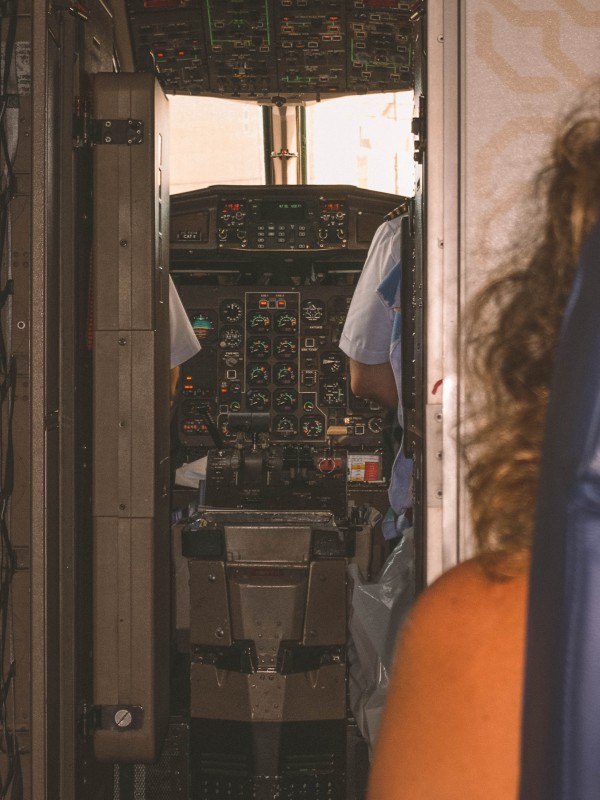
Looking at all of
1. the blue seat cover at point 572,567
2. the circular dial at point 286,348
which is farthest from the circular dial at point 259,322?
the blue seat cover at point 572,567

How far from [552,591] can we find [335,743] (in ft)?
8.95

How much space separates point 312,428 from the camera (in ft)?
15.5

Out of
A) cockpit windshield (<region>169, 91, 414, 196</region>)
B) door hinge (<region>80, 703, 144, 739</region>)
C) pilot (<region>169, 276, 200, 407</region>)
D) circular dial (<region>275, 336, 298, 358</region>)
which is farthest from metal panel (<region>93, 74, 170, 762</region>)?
cockpit windshield (<region>169, 91, 414, 196</region>)

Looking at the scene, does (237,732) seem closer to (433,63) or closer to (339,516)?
(339,516)

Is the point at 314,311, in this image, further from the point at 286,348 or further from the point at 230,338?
the point at 230,338

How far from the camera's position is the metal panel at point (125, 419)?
257 cm

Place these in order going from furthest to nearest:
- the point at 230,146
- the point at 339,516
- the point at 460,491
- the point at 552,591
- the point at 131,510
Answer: the point at 230,146
the point at 339,516
the point at 131,510
the point at 460,491
the point at 552,591

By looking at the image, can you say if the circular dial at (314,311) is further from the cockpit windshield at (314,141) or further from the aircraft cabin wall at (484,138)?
the aircraft cabin wall at (484,138)

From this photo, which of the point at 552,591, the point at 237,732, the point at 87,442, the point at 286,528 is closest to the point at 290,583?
the point at 286,528

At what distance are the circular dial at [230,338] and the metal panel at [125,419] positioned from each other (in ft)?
7.04

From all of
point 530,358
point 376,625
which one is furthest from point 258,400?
point 530,358

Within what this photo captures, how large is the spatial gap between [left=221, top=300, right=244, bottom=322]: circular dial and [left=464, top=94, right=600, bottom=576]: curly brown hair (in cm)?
406

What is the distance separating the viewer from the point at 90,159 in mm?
2602

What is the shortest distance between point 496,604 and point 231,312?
4.24m
